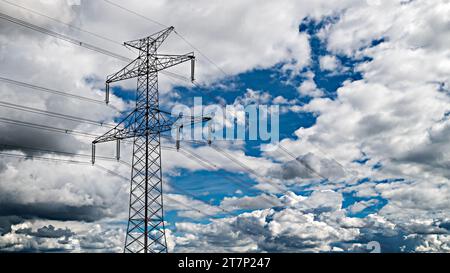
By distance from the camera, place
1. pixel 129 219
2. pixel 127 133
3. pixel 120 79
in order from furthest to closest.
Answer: pixel 120 79 < pixel 127 133 < pixel 129 219

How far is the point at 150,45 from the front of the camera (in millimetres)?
49719
